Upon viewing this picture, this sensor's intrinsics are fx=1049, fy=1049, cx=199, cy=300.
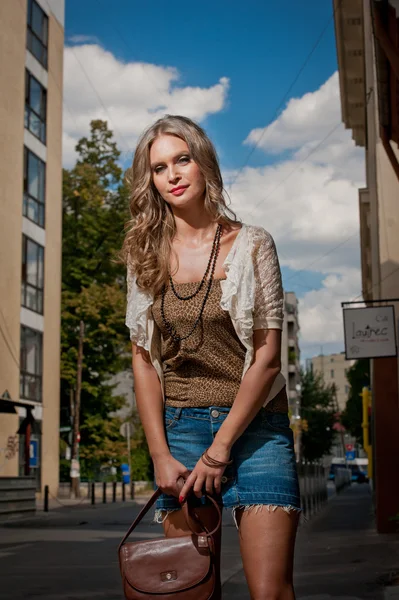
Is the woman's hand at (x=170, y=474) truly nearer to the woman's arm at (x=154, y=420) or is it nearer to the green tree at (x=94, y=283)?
the woman's arm at (x=154, y=420)

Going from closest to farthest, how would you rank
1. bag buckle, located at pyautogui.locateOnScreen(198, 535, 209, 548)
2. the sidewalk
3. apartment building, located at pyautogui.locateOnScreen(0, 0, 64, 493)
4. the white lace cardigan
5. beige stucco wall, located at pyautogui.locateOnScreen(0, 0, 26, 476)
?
1. bag buckle, located at pyautogui.locateOnScreen(198, 535, 209, 548)
2. the white lace cardigan
3. the sidewalk
4. beige stucco wall, located at pyautogui.locateOnScreen(0, 0, 26, 476)
5. apartment building, located at pyautogui.locateOnScreen(0, 0, 64, 493)

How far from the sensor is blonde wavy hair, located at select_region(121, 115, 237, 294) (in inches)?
132

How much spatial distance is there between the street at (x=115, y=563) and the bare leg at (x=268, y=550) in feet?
9.29

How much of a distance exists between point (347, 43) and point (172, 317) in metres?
28.1

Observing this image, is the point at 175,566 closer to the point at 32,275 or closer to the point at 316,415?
the point at 32,275

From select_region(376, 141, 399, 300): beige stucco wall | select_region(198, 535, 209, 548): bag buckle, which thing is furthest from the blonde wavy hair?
select_region(376, 141, 399, 300): beige stucco wall

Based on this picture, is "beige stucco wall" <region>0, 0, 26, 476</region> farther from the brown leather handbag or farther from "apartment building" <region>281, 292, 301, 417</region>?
"apartment building" <region>281, 292, 301, 417</region>

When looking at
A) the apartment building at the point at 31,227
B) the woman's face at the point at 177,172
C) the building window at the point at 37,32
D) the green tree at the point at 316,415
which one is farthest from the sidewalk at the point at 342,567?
the green tree at the point at 316,415

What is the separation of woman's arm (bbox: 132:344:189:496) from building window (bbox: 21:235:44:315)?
32.8m

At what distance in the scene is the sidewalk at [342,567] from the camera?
8.40 metres

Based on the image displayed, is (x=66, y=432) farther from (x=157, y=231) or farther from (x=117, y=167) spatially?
(x=157, y=231)

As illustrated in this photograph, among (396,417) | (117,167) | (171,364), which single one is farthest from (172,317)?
(117,167)

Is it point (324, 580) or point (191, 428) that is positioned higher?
point (191, 428)

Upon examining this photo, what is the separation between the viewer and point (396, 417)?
17453 millimetres
